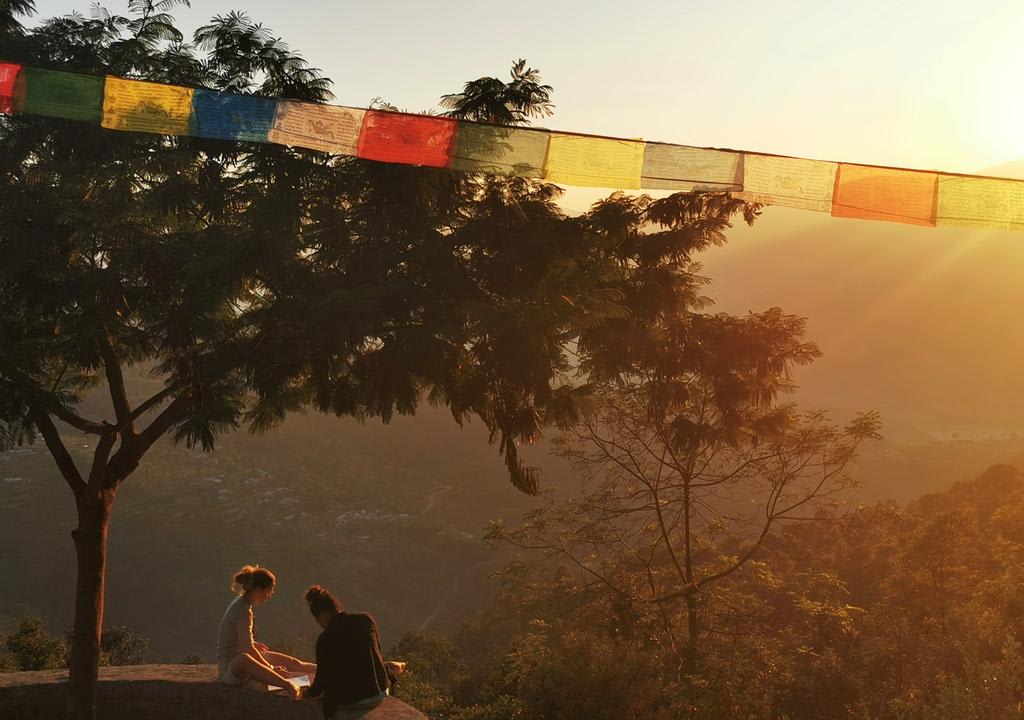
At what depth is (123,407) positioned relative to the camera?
29.1 ft

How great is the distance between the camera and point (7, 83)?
7.51 meters

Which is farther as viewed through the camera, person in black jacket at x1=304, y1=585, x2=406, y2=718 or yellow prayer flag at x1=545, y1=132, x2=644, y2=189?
yellow prayer flag at x1=545, y1=132, x2=644, y2=189

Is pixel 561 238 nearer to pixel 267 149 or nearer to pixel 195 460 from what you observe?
pixel 267 149

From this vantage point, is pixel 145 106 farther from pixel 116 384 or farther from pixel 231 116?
pixel 116 384

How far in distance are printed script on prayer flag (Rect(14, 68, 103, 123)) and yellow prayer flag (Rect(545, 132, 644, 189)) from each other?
4.35 meters

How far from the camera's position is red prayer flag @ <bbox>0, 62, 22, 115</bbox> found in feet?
24.5

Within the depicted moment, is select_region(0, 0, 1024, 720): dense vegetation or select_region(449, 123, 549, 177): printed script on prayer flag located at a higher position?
select_region(449, 123, 549, 177): printed script on prayer flag

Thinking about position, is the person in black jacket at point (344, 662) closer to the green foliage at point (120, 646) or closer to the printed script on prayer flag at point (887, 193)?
the printed script on prayer flag at point (887, 193)

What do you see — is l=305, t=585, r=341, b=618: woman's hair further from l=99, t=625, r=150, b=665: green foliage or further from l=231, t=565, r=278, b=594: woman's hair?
l=99, t=625, r=150, b=665: green foliage

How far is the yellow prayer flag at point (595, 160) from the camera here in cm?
723

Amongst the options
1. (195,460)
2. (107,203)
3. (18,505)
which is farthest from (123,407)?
(195,460)

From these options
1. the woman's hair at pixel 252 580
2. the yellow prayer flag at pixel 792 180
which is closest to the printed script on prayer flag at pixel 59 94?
the woman's hair at pixel 252 580

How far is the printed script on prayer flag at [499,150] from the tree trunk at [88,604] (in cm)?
506

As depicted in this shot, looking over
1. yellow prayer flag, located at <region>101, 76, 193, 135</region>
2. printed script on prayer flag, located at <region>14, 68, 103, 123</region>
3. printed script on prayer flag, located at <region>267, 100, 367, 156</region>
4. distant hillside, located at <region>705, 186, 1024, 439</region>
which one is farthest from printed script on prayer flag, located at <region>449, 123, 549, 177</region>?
distant hillside, located at <region>705, 186, 1024, 439</region>
